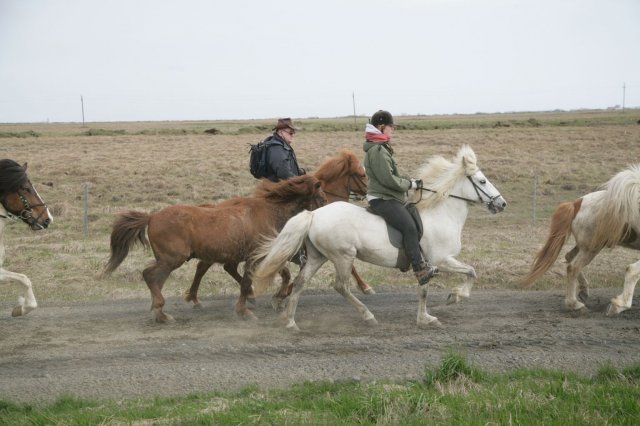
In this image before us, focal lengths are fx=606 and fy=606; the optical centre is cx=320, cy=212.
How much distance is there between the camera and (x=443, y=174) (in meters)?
8.30

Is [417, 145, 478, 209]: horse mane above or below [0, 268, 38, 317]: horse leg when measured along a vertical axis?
above

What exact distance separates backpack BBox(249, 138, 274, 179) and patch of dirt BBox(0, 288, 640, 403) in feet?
6.77

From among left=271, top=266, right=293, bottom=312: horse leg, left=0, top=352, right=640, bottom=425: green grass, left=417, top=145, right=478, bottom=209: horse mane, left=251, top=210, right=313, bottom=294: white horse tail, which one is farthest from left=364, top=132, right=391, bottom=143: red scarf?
left=0, top=352, right=640, bottom=425: green grass

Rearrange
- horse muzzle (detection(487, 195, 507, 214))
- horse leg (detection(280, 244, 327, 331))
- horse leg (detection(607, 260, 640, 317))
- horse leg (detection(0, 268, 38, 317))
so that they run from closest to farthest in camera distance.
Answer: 1. horse leg (detection(0, 268, 38, 317))
2. horse leg (detection(280, 244, 327, 331))
3. horse leg (detection(607, 260, 640, 317))
4. horse muzzle (detection(487, 195, 507, 214))

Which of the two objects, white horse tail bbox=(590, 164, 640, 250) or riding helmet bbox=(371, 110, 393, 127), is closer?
riding helmet bbox=(371, 110, 393, 127)

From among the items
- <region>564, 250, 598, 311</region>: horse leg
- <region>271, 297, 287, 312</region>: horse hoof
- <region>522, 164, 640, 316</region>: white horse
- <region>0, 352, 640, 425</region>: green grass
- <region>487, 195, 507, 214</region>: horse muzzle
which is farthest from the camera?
<region>271, 297, 287, 312</region>: horse hoof

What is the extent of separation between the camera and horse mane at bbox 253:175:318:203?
8.70m

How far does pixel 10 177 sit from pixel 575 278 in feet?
25.4

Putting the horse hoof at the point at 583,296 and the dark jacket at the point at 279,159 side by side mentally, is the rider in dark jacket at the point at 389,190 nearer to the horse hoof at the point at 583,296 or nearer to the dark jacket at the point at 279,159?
the dark jacket at the point at 279,159

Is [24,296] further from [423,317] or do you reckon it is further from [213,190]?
[213,190]

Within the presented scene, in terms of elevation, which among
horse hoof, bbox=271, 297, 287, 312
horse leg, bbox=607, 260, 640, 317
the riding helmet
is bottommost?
horse hoof, bbox=271, 297, 287, 312

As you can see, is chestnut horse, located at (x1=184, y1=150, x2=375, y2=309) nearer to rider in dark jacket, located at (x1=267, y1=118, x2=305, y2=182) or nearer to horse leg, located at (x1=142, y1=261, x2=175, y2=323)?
rider in dark jacket, located at (x1=267, y1=118, x2=305, y2=182)

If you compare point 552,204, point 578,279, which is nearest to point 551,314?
point 578,279

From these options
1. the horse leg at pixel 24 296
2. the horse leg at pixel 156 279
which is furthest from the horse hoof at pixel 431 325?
the horse leg at pixel 24 296
